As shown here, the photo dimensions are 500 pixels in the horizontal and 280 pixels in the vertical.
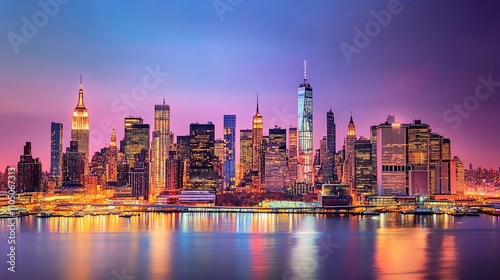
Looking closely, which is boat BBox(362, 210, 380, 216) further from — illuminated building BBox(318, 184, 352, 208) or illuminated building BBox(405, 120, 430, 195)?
illuminated building BBox(405, 120, 430, 195)

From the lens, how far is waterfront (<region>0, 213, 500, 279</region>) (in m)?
29.2

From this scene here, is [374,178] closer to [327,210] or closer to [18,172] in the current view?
[327,210]

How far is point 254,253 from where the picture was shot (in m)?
35.3

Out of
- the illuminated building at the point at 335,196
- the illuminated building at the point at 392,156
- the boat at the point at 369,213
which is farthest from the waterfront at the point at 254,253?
the illuminated building at the point at 392,156

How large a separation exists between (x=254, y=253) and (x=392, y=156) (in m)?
70.8

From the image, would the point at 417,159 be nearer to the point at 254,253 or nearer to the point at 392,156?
the point at 392,156

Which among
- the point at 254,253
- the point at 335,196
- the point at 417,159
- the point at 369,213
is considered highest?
the point at 417,159

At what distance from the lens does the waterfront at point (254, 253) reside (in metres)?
29.2

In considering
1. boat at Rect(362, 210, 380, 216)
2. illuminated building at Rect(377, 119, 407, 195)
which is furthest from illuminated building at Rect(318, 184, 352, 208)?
illuminated building at Rect(377, 119, 407, 195)

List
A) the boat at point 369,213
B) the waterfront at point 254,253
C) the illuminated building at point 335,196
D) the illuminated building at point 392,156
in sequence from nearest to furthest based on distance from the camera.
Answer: the waterfront at point 254,253 → the boat at point 369,213 → the illuminated building at point 335,196 → the illuminated building at point 392,156

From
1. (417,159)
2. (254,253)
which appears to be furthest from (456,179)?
(254,253)

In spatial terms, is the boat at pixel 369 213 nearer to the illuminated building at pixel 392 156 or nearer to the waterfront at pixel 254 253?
the illuminated building at pixel 392 156

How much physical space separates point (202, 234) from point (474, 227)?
21.0 m

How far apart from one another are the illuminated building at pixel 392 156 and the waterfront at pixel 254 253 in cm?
5137
